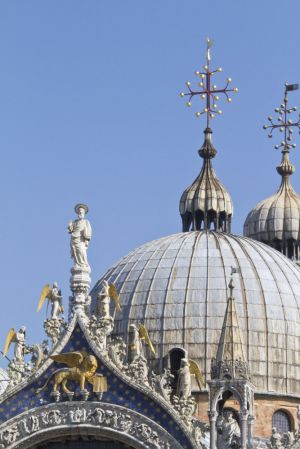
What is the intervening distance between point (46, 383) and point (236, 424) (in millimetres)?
4482

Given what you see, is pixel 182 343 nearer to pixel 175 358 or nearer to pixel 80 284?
pixel 175 358

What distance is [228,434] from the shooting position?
49.2 meters

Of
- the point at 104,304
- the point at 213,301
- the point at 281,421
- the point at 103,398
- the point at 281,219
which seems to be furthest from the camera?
the point at 281,219

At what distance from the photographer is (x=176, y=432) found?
49.0 m

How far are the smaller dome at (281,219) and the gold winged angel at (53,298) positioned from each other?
2193 cm

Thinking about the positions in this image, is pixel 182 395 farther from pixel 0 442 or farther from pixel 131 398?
pixel 0 442

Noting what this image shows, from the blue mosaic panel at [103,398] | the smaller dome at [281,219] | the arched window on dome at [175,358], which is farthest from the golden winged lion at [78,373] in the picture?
the smaller dome at [281,219]

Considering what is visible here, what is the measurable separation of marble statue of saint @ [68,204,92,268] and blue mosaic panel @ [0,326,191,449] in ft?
5.97

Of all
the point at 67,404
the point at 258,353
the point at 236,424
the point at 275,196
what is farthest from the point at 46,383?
the point at 275,196

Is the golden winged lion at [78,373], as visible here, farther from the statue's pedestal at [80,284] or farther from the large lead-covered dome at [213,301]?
the large lead-covered dome at [213,301]

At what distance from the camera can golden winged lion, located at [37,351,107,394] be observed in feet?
163

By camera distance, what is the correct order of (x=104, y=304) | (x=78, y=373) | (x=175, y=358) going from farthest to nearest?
(x=175, y=358)
(x=104, y=304)
(x=78, y=373)

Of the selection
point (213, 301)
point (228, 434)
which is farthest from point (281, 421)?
point (228, 434)

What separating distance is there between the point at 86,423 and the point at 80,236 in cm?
458
